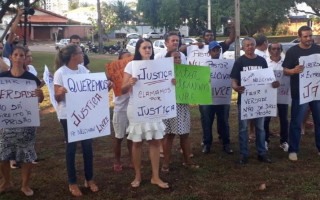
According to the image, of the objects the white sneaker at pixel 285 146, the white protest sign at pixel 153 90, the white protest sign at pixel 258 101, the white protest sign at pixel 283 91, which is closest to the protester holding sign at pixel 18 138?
the white protest sign at pixel 153 90

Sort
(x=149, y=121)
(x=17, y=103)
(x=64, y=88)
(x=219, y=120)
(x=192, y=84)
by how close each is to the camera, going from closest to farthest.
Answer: (x=64, y=88) → (x=17, y=103) → (x=149, y=121) → (x=192, y=84) → (x=219, y=120)

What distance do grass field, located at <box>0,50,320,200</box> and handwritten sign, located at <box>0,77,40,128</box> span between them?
941mm

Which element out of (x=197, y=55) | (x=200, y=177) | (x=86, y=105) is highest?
(x=197, y=55)

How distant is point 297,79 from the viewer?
6.28 metres

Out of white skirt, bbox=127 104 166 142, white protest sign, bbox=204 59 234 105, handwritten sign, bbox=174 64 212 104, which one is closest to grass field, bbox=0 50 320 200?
white skirt, bbox=127 104 166 142

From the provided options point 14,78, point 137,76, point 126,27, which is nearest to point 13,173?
point 14,78

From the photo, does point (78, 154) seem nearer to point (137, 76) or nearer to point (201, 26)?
point (137, 76)

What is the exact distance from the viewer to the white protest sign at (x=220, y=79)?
22.2 ft

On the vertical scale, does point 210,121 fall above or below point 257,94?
below

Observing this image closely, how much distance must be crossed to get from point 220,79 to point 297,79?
3.94 feet

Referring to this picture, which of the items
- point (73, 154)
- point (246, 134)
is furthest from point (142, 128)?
point (246, 134)

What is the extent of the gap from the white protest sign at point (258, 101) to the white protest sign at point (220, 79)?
0.67 m

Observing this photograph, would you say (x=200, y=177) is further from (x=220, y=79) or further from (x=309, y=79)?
(x=309, y=79)

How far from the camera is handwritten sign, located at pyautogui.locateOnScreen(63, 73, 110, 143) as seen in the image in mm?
4875
